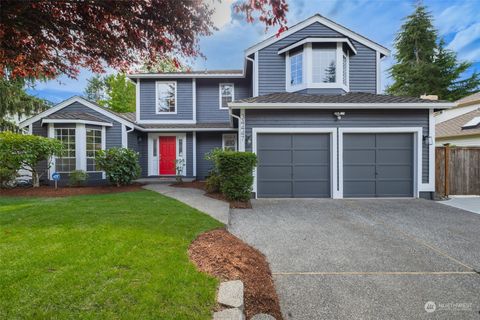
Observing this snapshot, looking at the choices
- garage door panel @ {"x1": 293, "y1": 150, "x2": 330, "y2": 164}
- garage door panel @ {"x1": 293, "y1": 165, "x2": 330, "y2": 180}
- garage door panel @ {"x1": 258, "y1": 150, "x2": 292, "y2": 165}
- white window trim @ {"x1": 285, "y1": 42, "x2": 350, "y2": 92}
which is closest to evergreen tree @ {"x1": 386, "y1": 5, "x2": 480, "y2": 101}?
white window trim @ {"x1": 285, "y1": 42, "x2": 350, "y2": 92}

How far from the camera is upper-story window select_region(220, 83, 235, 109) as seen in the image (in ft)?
43.7

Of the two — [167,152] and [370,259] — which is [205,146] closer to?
[167,152]

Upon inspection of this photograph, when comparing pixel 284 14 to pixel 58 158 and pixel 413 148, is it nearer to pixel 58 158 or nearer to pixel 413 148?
pixel 413 148

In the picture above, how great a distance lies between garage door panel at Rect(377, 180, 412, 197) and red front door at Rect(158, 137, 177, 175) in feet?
31.5

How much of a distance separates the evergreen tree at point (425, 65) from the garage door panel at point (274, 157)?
21.1 meters

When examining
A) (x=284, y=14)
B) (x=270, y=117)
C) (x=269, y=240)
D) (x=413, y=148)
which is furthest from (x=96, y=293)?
(x=413, y=148)

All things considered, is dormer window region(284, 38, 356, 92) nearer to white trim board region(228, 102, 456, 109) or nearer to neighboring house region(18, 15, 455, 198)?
neighboring house region(18, 15, 455, 198)

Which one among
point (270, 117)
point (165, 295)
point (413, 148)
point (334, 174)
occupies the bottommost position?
point (165, 295)

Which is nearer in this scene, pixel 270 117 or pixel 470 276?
pixel 470 276

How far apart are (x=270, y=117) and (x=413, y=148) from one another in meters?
5.06

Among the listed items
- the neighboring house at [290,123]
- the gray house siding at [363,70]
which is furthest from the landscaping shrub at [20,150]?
the gray house siding at [363,70]

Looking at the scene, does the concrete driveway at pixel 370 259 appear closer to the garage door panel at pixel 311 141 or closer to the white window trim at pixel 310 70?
the garage door panel at pixel 311 141

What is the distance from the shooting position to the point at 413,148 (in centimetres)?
829

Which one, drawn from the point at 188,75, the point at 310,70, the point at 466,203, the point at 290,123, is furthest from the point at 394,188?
the point at 188,75
